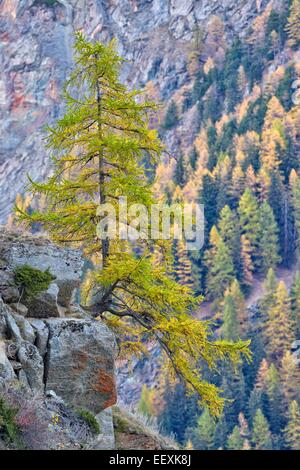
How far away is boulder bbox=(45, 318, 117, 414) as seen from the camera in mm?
15242

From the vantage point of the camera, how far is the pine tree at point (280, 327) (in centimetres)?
10038

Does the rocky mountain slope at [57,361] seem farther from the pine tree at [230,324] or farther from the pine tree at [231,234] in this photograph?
the pine tree at [231,234]

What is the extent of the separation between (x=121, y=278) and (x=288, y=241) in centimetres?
10633

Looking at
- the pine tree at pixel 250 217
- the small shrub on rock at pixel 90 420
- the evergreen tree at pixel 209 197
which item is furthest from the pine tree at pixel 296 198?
the small shrub on rock at pixel 90 420

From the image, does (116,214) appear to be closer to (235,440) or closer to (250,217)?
(235,440)

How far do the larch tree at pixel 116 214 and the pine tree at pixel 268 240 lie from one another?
317 feet

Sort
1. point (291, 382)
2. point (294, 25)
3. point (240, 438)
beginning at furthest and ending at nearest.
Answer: point (294, 25), point (291, 382), point (240, 438)

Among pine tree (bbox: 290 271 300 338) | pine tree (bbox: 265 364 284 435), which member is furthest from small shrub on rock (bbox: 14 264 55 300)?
pine tree (bbox: 290 271 300 338)

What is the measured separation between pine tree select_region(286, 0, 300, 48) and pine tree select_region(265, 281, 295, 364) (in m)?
68.9

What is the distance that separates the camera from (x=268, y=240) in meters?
116

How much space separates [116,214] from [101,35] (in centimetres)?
16643

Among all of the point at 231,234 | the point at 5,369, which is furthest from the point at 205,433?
the point at 5,369
